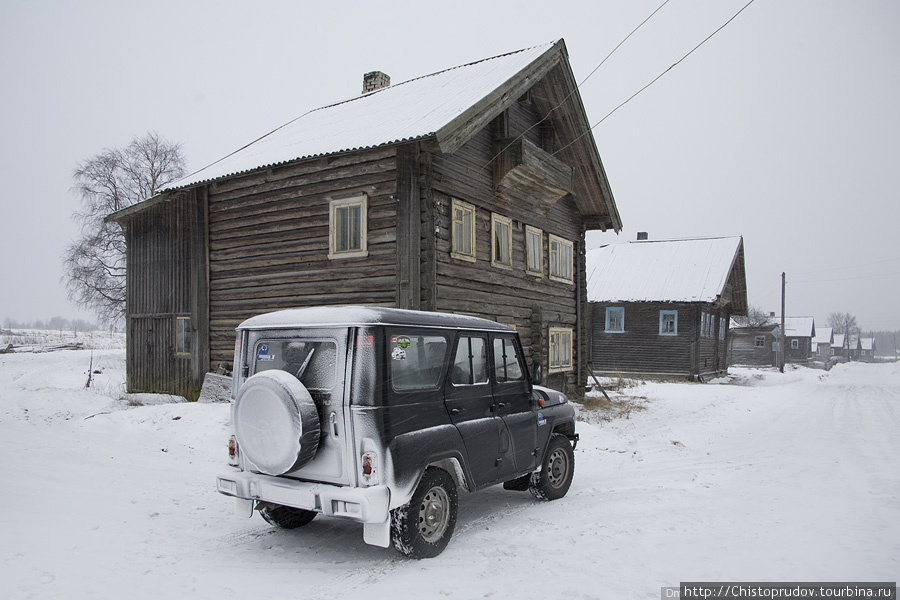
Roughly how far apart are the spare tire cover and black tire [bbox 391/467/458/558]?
926 millimetres

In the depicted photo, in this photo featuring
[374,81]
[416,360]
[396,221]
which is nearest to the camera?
[416,360]

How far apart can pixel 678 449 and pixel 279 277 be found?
29.0 feet

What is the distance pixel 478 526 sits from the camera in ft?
20.1

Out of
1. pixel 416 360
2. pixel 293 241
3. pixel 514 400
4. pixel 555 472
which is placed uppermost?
pixel 293 241

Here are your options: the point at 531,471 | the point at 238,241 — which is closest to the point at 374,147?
the point at 238,241

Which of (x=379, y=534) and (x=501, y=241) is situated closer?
(x=379, y=534)

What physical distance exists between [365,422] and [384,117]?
10.1 metres

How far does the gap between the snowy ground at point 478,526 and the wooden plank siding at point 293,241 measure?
10.5 feet

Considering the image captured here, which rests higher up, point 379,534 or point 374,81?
point 374,81

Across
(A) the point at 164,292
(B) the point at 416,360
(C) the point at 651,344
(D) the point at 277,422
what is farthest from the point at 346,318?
(C) the point at 651,344

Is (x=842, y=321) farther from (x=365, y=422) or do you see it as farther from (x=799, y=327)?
(x=365, y=422)

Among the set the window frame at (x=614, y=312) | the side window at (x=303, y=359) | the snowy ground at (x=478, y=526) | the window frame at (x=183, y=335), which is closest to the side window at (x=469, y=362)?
the side window at (x=303, y=359)

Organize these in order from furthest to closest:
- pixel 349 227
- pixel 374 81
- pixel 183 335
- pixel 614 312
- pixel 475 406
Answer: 1. pixel 614 312
2. pixel 374 81
3. pixel 183 335
4. pixel 349 227
5. pixel 475 406

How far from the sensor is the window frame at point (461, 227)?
12367mm
